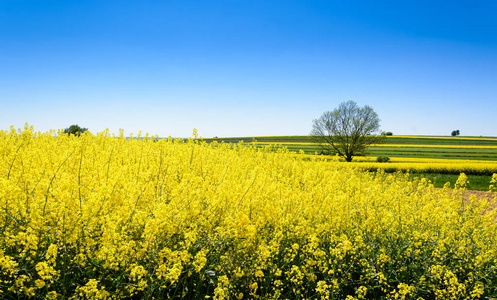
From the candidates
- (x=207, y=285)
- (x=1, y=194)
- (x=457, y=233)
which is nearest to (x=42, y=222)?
(x=1, y=194)

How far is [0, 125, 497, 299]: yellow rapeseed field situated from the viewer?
2436 millimetres

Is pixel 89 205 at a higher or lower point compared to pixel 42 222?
higher

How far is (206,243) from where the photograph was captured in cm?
303

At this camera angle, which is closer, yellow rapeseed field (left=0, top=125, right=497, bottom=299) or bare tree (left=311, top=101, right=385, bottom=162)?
yellow rapeseed field (left=0, top=125, right=497, bottom=299)

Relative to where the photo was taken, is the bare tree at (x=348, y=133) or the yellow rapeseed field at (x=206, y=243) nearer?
the yellow rapeseed field at (x=206, y=243)

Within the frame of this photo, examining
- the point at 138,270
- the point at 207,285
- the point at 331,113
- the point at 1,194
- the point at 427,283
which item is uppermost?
the point at 331,113

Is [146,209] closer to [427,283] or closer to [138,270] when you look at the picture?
[138,270]

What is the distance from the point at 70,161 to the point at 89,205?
88.3 inches

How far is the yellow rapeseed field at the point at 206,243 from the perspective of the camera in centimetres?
244

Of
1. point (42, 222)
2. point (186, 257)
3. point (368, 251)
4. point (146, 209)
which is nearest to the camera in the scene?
point (186, 257)

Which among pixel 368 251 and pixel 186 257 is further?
pixel 368 251

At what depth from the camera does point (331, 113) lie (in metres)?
30.8

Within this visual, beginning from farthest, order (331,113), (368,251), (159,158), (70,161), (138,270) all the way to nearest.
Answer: (331,113) → (159,158) → (70,161) → (368,251) → (138,270)

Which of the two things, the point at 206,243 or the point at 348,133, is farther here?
the point at 348,133
